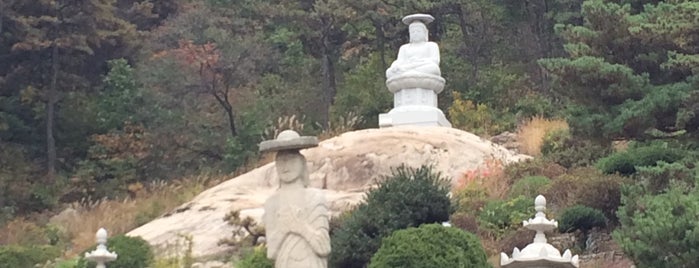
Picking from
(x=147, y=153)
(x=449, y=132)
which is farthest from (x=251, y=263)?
(x=147, y=153)

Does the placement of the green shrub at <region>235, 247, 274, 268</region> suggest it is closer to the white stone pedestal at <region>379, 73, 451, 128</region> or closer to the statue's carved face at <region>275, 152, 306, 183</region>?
the statue's carved face at <region>275, 152, 306, 183</region>

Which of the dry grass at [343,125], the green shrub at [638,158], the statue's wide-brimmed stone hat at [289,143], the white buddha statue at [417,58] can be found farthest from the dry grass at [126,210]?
the statue's wide-brimmed stone hat at [289,143]

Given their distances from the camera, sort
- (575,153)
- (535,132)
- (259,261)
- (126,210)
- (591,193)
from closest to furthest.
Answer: (259,261) < (591,193) < (575,153) < (126,210) < (535,132)

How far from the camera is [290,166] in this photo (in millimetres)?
11398

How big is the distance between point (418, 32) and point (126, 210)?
605 cm

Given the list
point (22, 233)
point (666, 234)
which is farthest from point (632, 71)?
point (22, 233)

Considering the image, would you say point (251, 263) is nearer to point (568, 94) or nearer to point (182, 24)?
point (568, 94)

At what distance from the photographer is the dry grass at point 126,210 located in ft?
67.3

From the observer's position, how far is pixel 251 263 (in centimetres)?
1359

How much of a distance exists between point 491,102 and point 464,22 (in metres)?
3.55

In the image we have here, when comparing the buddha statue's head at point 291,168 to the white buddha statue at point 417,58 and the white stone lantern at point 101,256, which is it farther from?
the white buddha statue at point 417,58

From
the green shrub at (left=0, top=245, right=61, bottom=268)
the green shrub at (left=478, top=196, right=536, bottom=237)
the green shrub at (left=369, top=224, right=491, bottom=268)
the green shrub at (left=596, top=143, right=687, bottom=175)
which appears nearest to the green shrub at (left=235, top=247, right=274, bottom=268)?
Answer: the green shrub at (left=369, top=224, right=491, bottom=268)

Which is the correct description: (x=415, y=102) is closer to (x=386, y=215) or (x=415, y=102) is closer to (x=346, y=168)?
(x=346, y=168)

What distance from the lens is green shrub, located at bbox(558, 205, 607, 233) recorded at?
15.8 meters
